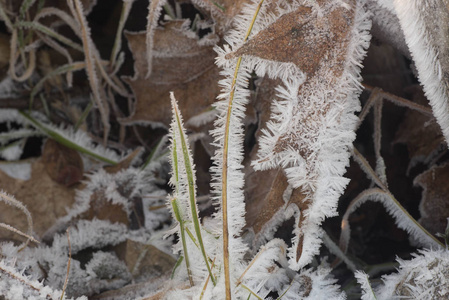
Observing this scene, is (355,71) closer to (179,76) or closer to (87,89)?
(179,76)

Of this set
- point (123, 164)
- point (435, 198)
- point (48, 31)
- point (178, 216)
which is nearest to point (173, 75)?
point (123, 164)

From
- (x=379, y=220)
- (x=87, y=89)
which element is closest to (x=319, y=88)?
(x=379, y=220)

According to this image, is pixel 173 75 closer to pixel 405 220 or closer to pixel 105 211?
pixel 105 211

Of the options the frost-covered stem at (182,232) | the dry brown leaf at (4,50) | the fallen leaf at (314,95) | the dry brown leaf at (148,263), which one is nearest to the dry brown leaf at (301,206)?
the fallen leaf at (314,95)

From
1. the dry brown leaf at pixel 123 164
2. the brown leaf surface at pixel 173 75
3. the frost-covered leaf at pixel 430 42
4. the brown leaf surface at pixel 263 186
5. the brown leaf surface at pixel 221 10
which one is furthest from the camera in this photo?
the dry brown leaf at pixel 123 164

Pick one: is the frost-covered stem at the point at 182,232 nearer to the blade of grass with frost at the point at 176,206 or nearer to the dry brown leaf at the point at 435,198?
the blade of grass with frost at the point at 176,206

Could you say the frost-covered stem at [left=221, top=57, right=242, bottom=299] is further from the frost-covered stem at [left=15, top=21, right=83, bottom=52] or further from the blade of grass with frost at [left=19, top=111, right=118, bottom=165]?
the frost-covered stem at [left=15, top=21, right=83, bottom=52]
